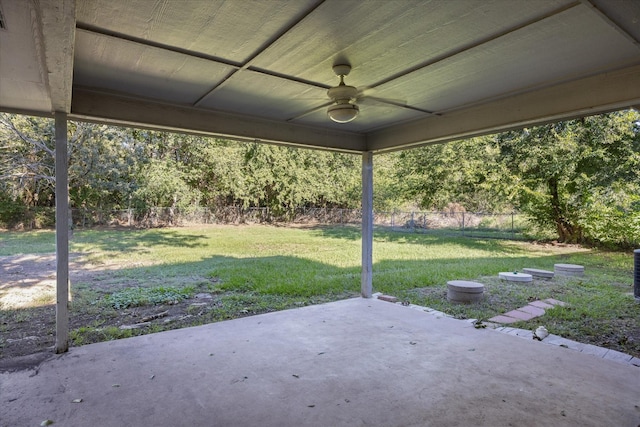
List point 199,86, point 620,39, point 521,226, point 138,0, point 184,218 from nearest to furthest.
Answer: point 138,0
point 620,39
point 199,86
point 521,226
point 184,218

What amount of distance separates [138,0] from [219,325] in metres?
3.22

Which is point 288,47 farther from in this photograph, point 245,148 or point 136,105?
point 245,148

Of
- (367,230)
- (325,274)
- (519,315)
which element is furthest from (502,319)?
(325,274)

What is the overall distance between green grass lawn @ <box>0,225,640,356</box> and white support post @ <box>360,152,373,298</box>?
50 cm

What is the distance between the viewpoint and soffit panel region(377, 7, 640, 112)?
7.16 ft

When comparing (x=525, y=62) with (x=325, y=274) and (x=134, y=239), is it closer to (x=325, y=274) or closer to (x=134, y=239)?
(x=325, y=274)

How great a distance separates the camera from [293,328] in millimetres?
3951

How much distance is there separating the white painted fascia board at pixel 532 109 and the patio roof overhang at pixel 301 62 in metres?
0.01

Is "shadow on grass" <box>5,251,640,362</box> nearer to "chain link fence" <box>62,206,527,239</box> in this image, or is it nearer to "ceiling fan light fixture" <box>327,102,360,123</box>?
"ceiling fan light fixture" <box>327,102,360,123</box>

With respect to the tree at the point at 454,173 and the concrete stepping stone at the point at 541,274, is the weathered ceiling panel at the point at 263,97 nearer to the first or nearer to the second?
the concrete stepping stone at the point at 541,274

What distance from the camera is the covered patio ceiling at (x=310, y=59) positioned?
A: 6.25 ft

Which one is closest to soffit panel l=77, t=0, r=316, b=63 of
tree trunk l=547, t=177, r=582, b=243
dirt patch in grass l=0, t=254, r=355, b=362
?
dirt patch in grass l=0, t=254, r=355, b=362

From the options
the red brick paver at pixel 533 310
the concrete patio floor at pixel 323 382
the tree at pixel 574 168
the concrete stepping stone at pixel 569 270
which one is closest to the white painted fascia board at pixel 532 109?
the concrete patio floor at pixel 323 382

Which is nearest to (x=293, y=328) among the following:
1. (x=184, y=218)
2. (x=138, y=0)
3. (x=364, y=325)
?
(x=364, y=325)
